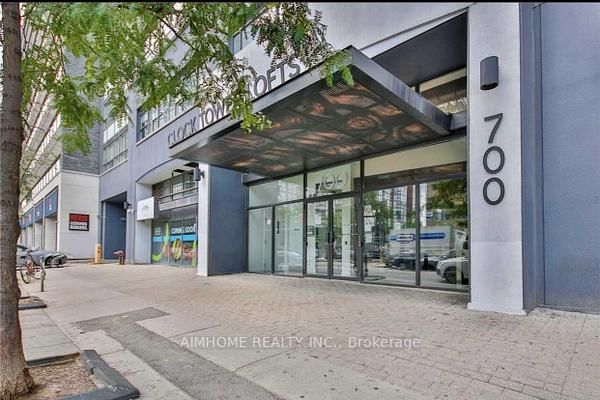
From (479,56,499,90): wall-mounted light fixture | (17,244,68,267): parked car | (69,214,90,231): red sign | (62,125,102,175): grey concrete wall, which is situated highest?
(62,125,102,175): grey concrete wall

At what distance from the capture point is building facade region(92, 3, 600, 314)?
6.29m

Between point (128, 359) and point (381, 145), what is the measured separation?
22.5ft

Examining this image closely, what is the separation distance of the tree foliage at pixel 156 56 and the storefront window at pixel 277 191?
739 cm

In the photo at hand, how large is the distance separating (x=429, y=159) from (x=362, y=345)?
17.5 ft

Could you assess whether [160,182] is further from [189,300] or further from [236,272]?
[189,300]

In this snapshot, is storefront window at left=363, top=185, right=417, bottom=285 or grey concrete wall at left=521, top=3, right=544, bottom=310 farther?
storefront window at left=363, top=185, right=417, bottom=285

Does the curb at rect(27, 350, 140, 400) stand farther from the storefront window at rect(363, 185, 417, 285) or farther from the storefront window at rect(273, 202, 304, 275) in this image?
the storefront window at rect(273, 202, 304, 275)

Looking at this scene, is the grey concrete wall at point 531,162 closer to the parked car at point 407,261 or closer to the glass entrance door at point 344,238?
the parked car at point 407,261

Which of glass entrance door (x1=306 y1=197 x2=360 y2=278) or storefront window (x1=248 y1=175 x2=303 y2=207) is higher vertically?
storefront window (x1=248 y1=175 x2=303 y2=207)

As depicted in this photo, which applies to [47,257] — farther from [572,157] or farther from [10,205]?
[572,157]

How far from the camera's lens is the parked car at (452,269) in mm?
8188

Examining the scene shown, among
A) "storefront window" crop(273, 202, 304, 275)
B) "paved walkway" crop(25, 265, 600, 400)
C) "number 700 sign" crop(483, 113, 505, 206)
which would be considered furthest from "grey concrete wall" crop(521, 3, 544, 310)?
"storefront window" crop(273, 202, 304, 275)

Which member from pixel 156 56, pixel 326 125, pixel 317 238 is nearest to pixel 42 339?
pixel 156 56

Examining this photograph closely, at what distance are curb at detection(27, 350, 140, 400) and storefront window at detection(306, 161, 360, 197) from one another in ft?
24.6
